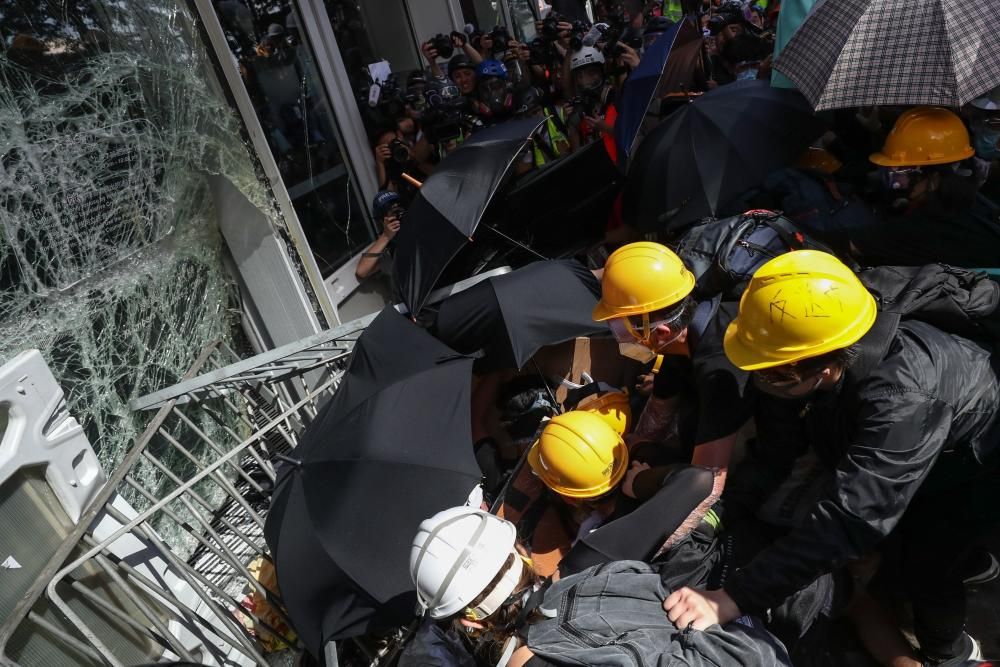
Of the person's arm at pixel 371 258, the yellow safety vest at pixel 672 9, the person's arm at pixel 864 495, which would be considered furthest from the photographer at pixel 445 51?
the person's arm at pixel 864 495

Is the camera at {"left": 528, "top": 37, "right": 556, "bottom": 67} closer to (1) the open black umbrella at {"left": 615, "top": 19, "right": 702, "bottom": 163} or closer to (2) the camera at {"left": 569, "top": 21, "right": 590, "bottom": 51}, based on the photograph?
(2) the camera at {"left": 569, "top": 21, "right": 590, "bottom": 51}

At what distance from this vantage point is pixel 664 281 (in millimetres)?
2418

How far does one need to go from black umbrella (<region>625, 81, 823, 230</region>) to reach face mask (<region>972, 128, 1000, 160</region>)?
800mm

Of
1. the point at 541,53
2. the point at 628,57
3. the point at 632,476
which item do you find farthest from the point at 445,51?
the point at 632,476

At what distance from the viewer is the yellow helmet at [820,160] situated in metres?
3.66

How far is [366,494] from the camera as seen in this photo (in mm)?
2461

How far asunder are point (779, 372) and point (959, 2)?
2082 millimetres

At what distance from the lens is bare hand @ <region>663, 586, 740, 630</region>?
5.27 feet

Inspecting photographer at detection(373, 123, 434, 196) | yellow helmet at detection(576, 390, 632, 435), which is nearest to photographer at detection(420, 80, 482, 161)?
photographer at detection(373, 123, 434, 196)

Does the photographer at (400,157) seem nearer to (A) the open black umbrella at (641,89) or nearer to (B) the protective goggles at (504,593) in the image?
(A) the open black umbrella at (641,89)

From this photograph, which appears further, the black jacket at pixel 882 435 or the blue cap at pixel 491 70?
the blue cap at pixel 491 70

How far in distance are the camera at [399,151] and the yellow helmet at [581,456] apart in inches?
123

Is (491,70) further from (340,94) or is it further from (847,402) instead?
(847,402)

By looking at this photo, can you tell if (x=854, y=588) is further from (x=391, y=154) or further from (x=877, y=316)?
(x=391, y=154)
